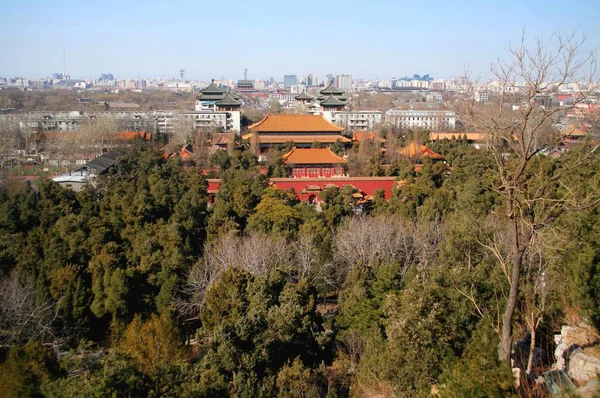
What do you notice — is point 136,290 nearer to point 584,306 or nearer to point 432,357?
point 432,357

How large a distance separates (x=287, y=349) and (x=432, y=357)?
2.49m

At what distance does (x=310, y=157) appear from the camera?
18734 millimetres

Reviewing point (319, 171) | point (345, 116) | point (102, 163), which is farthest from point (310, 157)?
point (345, 116)

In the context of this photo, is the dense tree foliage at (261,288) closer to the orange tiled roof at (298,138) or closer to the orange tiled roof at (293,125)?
the orange tiled roof at (298,138)

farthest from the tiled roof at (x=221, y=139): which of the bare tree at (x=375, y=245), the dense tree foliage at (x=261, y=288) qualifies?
the bare tree at (x=375, y=245)

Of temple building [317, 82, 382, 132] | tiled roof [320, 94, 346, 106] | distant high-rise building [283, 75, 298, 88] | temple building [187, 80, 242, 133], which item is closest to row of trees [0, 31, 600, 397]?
temple building [187, 80, 242, 133]

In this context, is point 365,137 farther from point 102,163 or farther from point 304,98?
point 304,98

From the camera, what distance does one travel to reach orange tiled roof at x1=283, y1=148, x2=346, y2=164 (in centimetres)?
1854

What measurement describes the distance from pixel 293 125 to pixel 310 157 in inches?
209

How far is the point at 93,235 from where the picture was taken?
428 inches

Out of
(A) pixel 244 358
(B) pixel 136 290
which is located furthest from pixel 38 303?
(A) pixel 244 358

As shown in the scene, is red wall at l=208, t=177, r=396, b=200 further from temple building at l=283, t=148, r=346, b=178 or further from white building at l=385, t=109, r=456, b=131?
white building at l=385, t=109, r=456, b=131

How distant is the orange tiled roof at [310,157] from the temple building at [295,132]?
12.7ft

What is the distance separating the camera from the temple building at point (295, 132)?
23.2m
